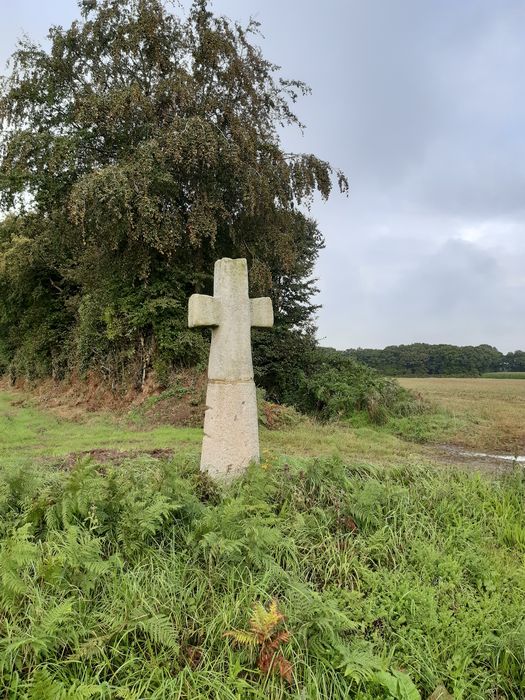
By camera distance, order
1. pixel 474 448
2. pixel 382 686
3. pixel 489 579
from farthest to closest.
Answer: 1. pixel 474 448
2. pixel 489 579
3. pixel 382 686

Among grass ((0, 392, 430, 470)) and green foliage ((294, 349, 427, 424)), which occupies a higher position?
green foliage ((294, 349, 427, 424))

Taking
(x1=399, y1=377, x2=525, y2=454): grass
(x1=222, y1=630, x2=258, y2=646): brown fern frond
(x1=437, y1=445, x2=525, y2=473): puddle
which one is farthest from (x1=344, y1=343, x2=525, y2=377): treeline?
(x1=222, y1=630, x2=258, y2=646): brown fern frond

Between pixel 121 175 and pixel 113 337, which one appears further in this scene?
pixel 113 337

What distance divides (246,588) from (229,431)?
72.4 inches

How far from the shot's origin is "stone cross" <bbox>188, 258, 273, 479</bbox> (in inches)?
176

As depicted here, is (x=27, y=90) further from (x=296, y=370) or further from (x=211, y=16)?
(x=296, y=370)

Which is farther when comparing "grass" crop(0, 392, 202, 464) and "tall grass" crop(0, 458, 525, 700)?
"grass" crop(0, 392, 202, 464)

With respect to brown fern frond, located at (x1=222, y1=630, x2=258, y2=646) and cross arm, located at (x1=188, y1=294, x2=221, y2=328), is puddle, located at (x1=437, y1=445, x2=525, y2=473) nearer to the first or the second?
cross arm, located at (x1=188, y1=294, x2=221, y2=328)

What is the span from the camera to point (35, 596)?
2.46 meters

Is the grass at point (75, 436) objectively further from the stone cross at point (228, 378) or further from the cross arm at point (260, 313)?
the cross arm at point (260, 313)

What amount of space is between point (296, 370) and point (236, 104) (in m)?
8.29

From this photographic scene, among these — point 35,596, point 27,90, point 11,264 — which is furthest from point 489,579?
point 11,264

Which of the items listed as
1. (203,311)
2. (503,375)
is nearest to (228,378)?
(203,311)

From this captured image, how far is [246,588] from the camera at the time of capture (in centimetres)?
279
